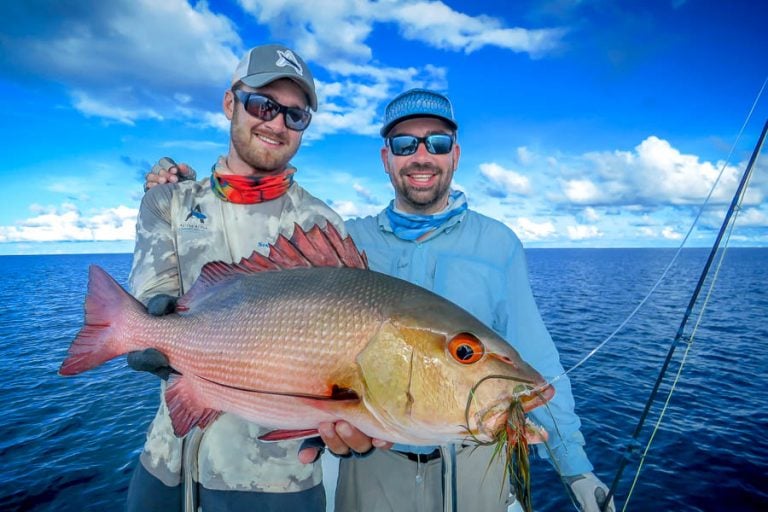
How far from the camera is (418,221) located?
3564mm

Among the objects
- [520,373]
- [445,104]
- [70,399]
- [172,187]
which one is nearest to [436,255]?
[445,104]

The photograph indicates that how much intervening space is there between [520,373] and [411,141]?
8.03 feet

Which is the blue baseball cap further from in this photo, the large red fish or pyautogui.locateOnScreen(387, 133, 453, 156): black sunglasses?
the large red fish

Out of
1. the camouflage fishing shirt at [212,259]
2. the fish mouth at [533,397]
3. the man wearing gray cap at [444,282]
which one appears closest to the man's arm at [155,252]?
the camouflage fishing shirt at [212,259]

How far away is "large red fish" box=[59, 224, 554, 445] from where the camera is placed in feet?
6.31

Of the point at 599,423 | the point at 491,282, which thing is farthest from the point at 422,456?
the point at 599,423

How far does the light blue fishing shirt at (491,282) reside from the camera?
3260 mm

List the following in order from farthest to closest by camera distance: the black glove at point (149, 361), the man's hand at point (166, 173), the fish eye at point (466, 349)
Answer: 1. the man's hand at point (166, 173)
2. the black glove at point (149, 361)
3. the fish eye at point (466, 349)

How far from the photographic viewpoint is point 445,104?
378 cm

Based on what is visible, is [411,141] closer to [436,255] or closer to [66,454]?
[436,255]

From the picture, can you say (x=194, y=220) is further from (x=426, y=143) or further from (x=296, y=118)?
(x=426, y=143)

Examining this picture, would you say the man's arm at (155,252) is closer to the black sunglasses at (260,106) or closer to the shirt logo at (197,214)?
the shirt logo at (197,214)

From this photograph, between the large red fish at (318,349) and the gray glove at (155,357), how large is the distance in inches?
1.9

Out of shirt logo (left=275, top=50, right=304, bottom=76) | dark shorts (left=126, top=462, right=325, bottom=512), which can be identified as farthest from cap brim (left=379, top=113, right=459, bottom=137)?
dark shorts (left=126, top=462, right=325, bottom=512)
